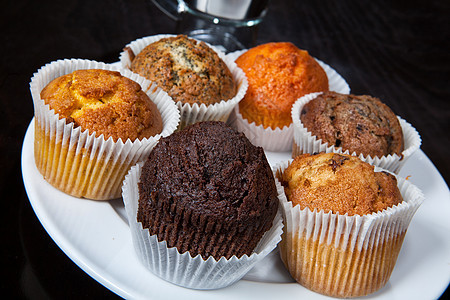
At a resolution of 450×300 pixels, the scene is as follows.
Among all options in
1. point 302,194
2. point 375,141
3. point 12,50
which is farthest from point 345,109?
point 12,50

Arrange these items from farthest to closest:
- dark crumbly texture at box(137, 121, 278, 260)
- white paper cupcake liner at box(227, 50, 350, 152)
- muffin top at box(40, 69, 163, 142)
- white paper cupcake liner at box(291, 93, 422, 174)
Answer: white paper cupcake liner at box(227, 50, 350, 152) → white paper cupcake liner at box(291, 93, 422, 174) → muffin top at box(40, 69, 163, 142) → dark crumbly texture at box(137, 121, 278, 260)

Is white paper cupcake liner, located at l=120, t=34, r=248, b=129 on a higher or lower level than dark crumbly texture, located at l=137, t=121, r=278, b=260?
lower

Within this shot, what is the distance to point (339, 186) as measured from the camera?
1.75 meters

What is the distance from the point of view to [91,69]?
6.47 feet

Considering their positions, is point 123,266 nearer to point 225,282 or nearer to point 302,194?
point 225,282

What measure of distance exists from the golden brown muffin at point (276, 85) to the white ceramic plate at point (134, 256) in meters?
0.75

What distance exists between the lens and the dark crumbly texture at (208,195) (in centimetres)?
156

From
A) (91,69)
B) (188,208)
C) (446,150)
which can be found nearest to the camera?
(188,208)

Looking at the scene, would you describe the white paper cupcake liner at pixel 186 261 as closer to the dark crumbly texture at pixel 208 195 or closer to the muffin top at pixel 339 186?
the dark crumbly texture at pixel 208 195

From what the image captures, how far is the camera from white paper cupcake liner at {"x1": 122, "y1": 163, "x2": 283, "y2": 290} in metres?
1.58

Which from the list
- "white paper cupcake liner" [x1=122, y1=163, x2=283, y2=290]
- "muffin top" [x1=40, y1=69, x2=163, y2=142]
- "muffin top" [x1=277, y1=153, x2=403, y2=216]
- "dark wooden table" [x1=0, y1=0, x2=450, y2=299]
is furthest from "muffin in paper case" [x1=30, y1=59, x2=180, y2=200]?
"muffin top" [x1=277, y1=153, x2=403, y2=216]

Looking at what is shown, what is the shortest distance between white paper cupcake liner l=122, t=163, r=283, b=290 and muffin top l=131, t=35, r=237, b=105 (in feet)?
1.78

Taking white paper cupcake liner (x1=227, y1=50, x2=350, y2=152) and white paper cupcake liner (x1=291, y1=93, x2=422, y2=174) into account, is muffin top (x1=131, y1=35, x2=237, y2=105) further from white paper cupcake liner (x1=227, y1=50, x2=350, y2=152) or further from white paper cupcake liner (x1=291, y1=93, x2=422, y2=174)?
white paper cupcake liner (x1=291, y1=93, x2=422, y2=174)

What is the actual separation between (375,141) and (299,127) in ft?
1.04
